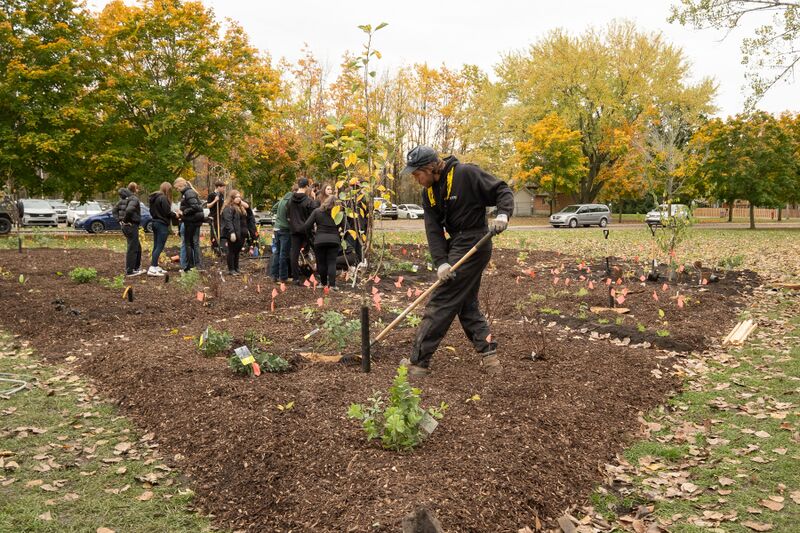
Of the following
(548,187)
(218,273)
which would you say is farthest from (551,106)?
(218,273)

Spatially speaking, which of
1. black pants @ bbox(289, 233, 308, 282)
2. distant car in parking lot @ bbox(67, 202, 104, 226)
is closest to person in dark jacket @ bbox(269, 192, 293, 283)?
black pants @ bbox(289, 233, 308, 282)

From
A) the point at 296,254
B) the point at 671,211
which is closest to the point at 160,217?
the point at 296,254

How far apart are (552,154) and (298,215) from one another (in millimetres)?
30961

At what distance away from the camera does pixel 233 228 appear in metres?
11.5

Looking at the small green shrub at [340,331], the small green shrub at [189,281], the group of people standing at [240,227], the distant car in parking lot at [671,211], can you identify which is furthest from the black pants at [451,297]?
the distant car in parking lot at [671,211]

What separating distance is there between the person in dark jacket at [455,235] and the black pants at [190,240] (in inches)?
299

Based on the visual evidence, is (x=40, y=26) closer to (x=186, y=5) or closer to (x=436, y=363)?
(x=186, y=5)

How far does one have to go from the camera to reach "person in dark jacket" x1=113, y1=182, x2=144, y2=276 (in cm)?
1125

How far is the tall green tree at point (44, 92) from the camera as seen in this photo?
64.7 ft

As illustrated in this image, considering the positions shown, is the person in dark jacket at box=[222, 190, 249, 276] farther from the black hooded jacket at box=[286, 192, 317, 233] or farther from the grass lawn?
the grass lawn

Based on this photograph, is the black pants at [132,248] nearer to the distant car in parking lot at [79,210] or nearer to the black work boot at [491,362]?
the black work boot at [491,362]

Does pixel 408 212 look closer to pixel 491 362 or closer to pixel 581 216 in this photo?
pixel 581 216

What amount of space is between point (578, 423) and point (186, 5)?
24389 mm

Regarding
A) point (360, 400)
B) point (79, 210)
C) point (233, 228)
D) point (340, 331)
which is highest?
point (79, 210)
